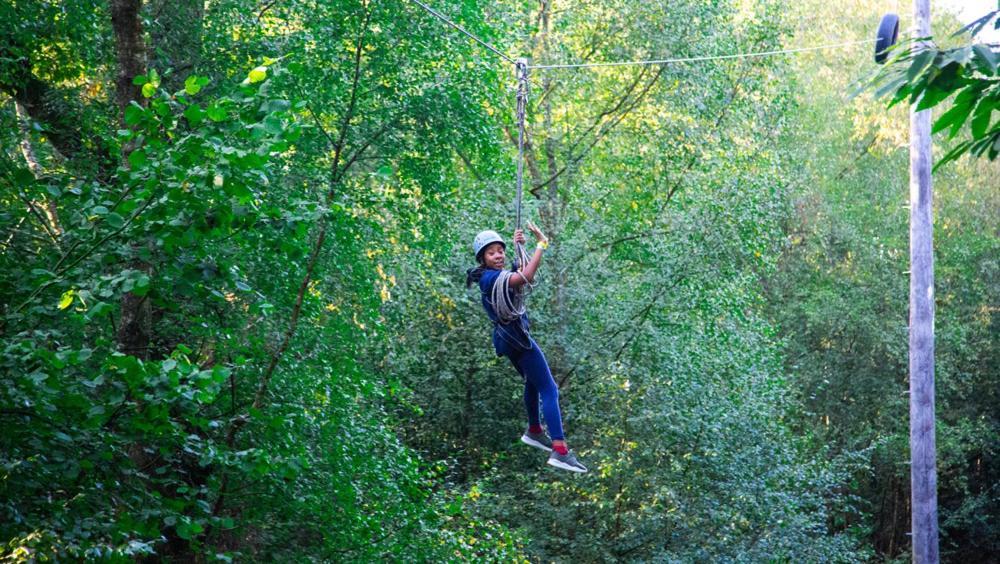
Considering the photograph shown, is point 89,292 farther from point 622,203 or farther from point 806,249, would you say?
point 806,249

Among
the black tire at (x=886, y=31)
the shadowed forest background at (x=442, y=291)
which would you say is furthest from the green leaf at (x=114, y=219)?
the black tire at (x=886, y=31)

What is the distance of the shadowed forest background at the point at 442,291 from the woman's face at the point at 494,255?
0.94 m

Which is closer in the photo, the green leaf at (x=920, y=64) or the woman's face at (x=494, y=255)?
the green leaf at (x=920, y=64)

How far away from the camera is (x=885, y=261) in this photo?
65.8 feet

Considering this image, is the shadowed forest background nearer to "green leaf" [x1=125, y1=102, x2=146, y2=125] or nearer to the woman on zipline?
"green leaf" [x1=125, y1=102, x2=146, y2=125]

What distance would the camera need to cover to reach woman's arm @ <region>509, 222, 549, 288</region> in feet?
21.4

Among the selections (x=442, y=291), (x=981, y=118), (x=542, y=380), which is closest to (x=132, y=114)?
(x=981, y=118)

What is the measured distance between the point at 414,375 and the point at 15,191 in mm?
8557

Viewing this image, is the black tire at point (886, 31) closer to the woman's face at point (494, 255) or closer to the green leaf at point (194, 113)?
the woman's face at point (494, 255)

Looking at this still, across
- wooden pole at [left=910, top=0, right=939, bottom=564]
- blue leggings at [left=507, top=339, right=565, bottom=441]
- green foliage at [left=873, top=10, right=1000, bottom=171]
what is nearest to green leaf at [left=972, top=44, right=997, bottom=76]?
green foliage at [left=873, top=10, right=1000, bottom=171]

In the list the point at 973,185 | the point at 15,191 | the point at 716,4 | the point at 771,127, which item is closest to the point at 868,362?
the point at 973,185

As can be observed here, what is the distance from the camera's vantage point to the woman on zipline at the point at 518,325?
22.8 ft

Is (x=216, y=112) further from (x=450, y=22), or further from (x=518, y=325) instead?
(x=450, y=22)

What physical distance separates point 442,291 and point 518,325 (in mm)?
6147
